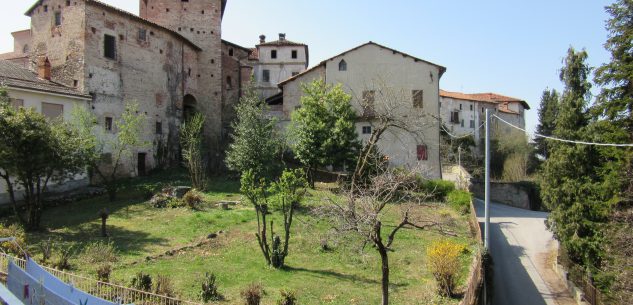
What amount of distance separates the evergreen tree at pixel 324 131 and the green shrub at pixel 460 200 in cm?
646

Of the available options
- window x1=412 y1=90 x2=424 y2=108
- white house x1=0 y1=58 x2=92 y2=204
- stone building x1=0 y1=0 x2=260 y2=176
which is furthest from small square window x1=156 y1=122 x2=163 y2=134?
window x1=412 y1=90 x2=424 y2=108

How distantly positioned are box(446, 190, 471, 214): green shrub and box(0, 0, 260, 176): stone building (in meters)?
18.7

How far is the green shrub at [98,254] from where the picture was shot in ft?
51.5

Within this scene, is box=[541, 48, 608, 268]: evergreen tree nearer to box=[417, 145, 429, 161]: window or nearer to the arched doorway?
box=[417, 145, 429, 161]: window

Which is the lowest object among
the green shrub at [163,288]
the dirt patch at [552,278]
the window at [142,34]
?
the dirt patch at [552,278]

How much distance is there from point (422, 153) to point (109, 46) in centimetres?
2256

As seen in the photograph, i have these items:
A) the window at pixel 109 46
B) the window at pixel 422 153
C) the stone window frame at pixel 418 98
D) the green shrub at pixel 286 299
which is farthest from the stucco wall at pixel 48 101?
the window at pixel 422 153

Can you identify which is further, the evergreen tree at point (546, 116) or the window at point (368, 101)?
the evergreen tree at point (546, 116)

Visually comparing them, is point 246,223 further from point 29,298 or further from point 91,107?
point 91,107

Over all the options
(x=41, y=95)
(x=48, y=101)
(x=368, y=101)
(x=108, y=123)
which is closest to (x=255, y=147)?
(x=368, y=101)

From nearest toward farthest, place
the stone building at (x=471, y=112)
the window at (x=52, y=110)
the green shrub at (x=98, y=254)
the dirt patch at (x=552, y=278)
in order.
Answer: the green shrub at (x=98, y=254)
the dirt patch at (x=552, y=278)
the window at (x=52, y=110)
the stone building at (x=471, y=112)

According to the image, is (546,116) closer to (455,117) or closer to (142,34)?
(455,117)

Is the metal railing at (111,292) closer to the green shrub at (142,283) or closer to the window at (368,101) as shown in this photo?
the green shrub at (142,283)

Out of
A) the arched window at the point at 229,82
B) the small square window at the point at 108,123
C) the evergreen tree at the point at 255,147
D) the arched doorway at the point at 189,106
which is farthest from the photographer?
the arched window at the point at 229,82
